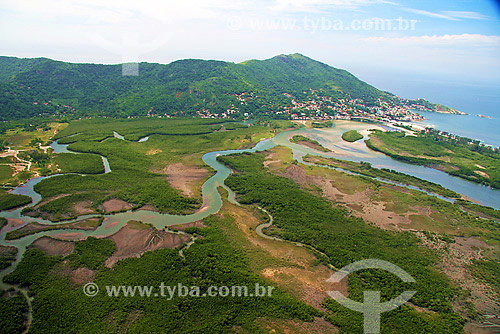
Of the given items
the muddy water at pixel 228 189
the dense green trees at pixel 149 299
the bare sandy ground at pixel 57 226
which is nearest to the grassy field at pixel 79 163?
the muddy water at pixel 228 189

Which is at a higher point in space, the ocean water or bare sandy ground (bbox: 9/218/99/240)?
the ocean water

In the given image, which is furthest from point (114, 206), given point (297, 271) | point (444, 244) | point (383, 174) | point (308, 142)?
point (308, 142)

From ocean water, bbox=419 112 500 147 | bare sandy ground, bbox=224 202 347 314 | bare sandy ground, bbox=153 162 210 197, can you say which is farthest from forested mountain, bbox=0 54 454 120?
bare sandy ground, bbox=224 202 347 314

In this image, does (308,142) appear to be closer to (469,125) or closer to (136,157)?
(136,157)

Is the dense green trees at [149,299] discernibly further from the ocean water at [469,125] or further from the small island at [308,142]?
the ocean water at [469,125]

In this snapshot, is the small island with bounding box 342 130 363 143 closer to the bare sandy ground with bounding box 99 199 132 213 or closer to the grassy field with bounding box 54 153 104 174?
the bare sandy ground with bounding box 99 199 132 213

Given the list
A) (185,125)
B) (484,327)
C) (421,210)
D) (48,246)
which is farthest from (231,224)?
(185,125)
